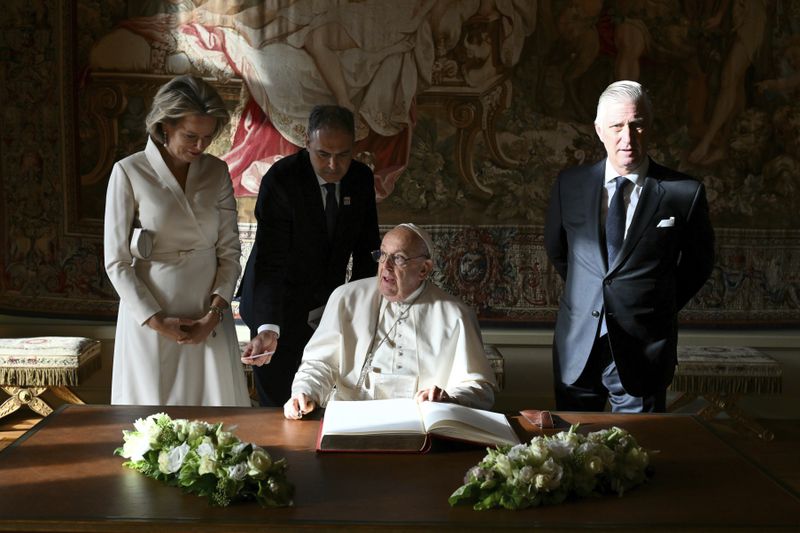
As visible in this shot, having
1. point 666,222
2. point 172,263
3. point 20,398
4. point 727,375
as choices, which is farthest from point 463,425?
point 20,398

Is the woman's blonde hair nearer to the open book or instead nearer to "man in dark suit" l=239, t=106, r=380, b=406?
"man in dark suit" l=239, t=106, r=380, b=406

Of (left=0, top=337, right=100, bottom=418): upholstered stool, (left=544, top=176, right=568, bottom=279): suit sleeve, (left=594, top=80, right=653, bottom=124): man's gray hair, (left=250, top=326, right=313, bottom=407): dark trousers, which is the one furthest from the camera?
(left=0, top=337, right=100, bottom=418): upholstered stool

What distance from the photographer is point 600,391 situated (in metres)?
4.20

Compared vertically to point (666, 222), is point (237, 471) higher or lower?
lower

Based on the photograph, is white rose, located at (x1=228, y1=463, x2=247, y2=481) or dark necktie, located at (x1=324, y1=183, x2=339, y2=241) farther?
dark necktie, located at (x1=324, y1=183, x2=339, y2=241)

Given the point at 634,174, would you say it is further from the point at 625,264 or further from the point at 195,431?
the point at 195,431

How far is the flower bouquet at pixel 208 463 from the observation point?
2.62 meters

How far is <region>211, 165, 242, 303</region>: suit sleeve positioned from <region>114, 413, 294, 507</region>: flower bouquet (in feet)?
4.88

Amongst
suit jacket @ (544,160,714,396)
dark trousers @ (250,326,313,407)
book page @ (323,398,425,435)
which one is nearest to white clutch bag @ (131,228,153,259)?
dark trousers @ (250,326,313,407)

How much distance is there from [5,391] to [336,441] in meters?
4.93

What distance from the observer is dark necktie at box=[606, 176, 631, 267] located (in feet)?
13.4

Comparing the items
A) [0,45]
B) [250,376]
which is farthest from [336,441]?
[0,45]

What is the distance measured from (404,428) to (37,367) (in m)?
4.52

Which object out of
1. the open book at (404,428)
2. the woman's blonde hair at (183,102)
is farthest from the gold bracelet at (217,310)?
the open book at (404,428)
